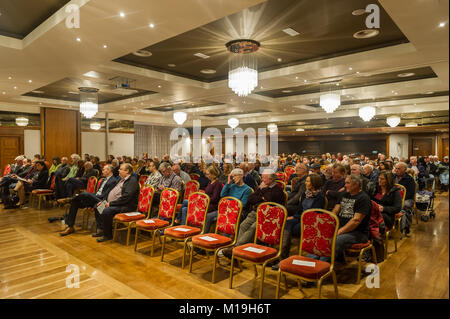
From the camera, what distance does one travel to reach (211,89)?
9.34 metres

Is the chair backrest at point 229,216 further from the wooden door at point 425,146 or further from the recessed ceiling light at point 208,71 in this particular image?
the recessed ceiling light at point 208,71

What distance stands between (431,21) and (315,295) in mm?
Answer: 3841

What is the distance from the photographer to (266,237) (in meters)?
3.46

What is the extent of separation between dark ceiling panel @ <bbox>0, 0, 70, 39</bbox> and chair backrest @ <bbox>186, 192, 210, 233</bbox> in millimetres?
3301

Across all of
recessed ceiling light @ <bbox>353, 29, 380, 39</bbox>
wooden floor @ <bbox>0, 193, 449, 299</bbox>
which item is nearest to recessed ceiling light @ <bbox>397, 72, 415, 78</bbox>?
recessed ceiling light @ <bbox>353, 29, 380, 39</bbox>

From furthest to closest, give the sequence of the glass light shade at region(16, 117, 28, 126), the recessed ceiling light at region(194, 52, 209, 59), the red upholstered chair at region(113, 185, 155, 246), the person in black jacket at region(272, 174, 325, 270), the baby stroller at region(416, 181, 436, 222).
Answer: the glass light shade at region(16, 117, 28, 126)
the recessed ceiling light at region(194, 52, 209, 59)
the baby stroller at region(416, 181, 436, 222)
the red upholstered chair at region(113, 185, 155, 246)
the person in black jacket at region(272, 174, 325, 270)

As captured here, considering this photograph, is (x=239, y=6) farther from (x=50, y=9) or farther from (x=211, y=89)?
(x=211, y=89)

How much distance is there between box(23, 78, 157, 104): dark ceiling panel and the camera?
29.4ft

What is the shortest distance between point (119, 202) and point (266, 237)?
110 inches

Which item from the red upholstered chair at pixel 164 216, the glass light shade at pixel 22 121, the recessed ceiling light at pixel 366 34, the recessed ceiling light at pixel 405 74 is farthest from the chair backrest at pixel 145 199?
the glass light shade at pixel 22 121

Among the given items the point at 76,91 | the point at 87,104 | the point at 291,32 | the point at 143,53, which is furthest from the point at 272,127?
the point at 291,32

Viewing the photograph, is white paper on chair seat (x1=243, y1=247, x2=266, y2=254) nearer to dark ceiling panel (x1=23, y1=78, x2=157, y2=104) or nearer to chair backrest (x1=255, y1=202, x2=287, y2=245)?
chair backrest (x1=255, y1=202, x2=287, y2=245)

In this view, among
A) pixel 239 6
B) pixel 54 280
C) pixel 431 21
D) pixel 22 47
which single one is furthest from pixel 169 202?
pixel 431 21

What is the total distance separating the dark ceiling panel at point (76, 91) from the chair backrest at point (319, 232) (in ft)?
22.8
